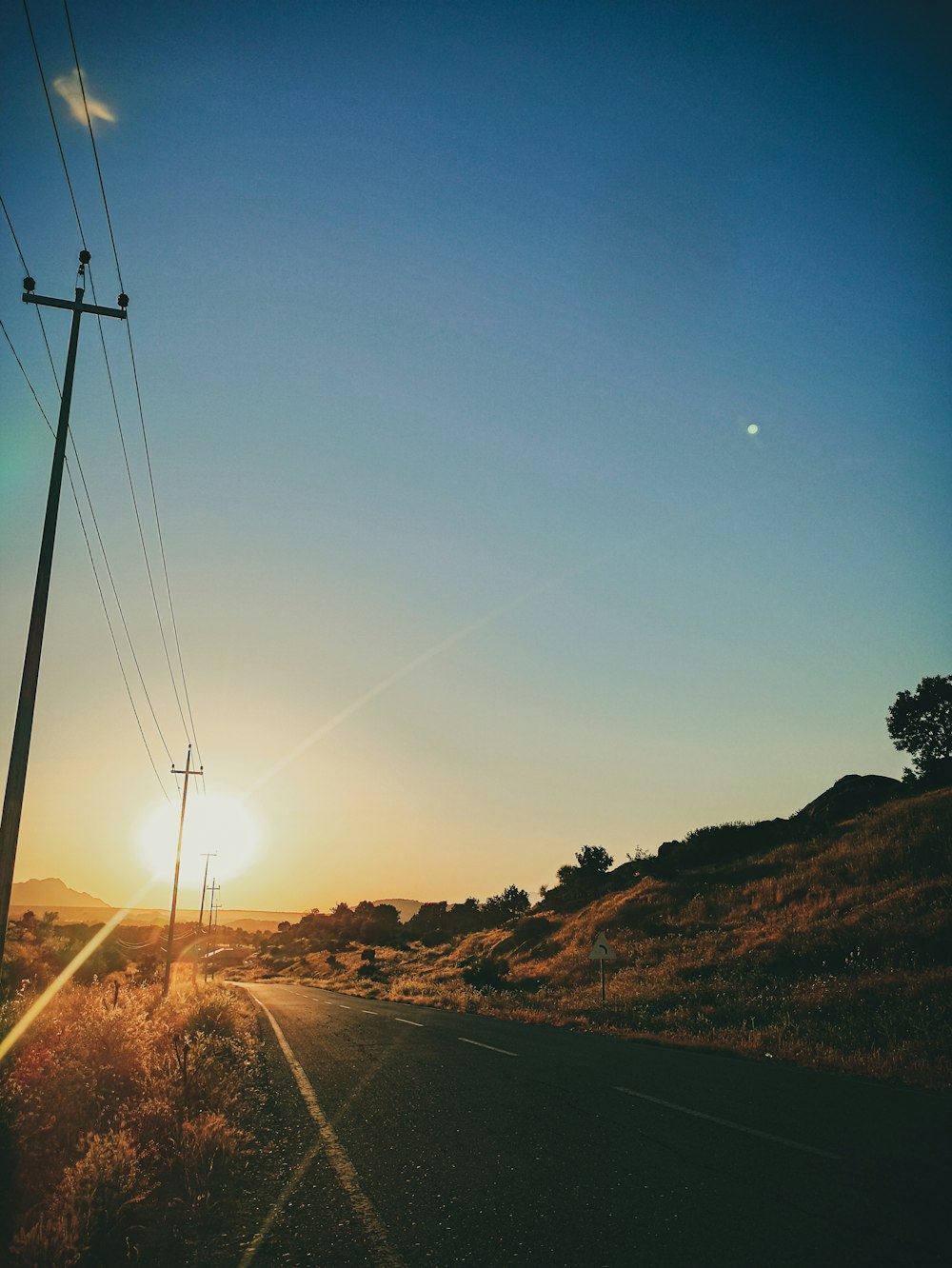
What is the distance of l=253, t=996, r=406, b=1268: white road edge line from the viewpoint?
4148 mm

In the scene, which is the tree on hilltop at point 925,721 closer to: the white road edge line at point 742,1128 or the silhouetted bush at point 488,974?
the silhouetted bush at point 488,974

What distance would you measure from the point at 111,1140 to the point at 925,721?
222ft

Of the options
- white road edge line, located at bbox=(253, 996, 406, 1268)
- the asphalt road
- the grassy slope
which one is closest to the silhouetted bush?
the grassy slope

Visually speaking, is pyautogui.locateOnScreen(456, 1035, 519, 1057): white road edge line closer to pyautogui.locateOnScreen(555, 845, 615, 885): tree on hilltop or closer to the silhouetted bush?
the silhouetted bush

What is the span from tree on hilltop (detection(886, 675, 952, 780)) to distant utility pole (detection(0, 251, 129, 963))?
63.7m

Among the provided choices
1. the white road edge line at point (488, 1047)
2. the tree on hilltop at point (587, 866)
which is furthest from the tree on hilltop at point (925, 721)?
the white road edge line at point (488, 1047)

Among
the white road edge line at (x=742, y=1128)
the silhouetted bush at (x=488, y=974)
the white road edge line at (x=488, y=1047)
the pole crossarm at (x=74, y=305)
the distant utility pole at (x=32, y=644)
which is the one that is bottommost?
the silhouetted bush at (x=488, y=974)

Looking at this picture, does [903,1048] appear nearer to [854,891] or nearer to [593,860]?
[854,891]

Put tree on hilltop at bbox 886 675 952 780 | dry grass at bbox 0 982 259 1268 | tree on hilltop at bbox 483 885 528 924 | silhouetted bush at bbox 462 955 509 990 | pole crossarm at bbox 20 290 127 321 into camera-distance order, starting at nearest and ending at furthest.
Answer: dry grass at bbox 0 982 259 1268
pole crossarm at bbox 20 290 127 321
silhouetted bush at bbox 462 955 509 990
tree on hilltop at bbox 886 675 952 780
tree on hilltop at bbox 483 885 528 924

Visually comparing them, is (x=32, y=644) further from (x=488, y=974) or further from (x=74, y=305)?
(x=488, y=974)

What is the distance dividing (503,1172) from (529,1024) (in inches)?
581

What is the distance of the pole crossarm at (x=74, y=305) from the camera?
1136cm

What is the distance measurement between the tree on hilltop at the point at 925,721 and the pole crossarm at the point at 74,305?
208 ft

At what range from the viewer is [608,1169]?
18.1 ft
